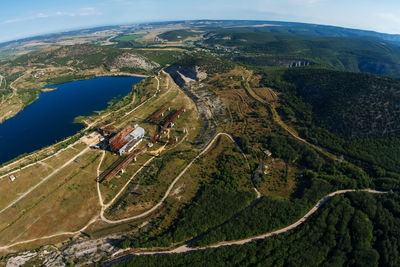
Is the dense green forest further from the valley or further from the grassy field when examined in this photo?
the grassy field

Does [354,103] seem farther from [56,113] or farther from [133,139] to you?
[56,113]

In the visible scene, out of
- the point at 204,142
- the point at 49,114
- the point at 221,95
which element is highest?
the point at 221,95

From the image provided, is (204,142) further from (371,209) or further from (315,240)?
(371,209)

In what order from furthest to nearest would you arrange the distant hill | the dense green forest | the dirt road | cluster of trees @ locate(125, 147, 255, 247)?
the distant hill < the dense green forest < the dirt road < cluster of trees @ locate(125, 147, 255, 247)

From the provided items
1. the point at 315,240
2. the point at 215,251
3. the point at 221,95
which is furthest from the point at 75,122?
the point at 315,240

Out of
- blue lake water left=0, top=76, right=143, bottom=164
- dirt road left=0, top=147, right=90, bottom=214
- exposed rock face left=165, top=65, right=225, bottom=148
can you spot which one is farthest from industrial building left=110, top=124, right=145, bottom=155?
blue lake water left=0, top=76, right=143, bottom=164

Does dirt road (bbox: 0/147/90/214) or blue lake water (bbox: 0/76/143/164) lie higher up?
blue lake water (bbox: 0/76/143/164)

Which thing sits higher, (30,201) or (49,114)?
(49,114)
